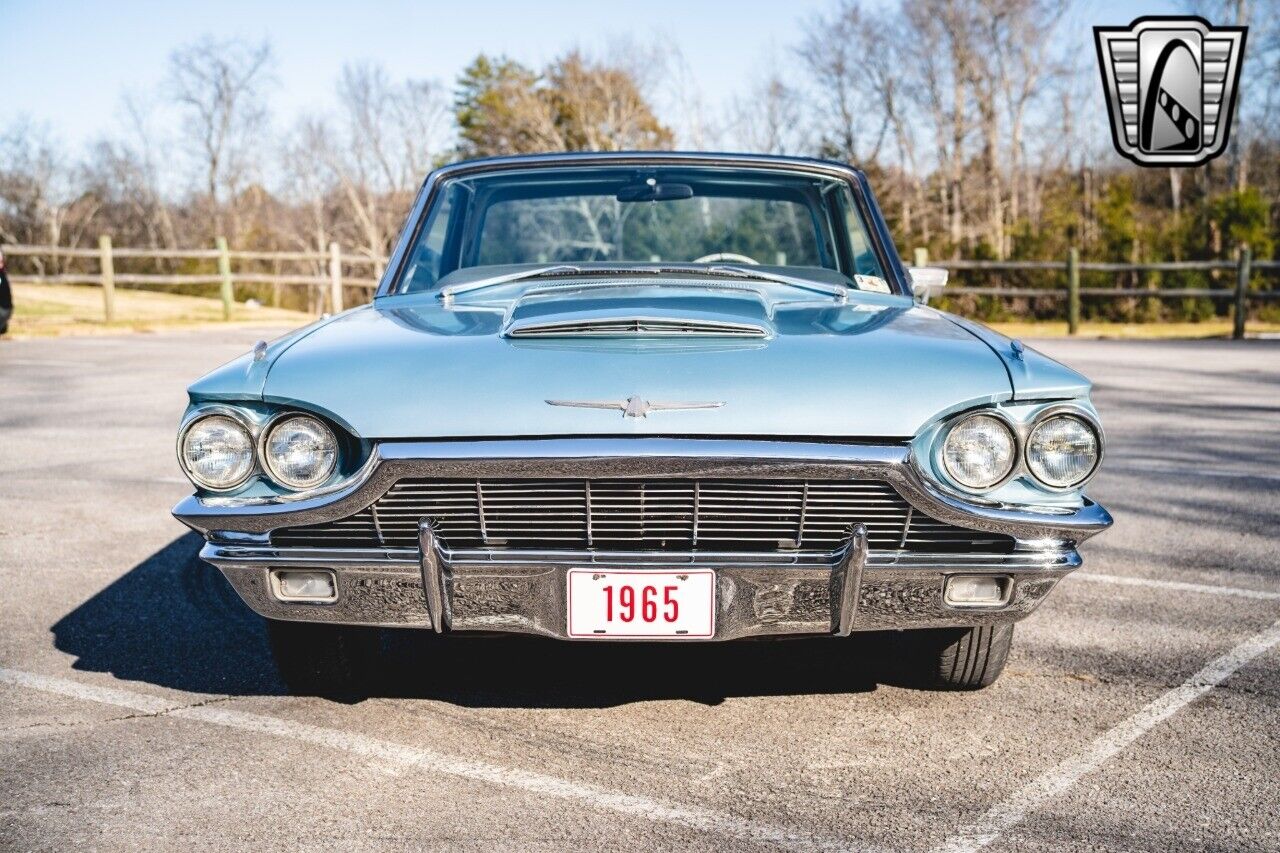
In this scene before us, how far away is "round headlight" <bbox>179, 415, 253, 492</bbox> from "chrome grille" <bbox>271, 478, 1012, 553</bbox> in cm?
31

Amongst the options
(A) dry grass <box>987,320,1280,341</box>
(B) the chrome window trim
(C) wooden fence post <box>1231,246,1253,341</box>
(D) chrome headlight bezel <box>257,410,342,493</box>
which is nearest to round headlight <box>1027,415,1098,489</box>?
(B) the chrome window trim

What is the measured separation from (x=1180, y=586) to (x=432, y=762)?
9.39ft

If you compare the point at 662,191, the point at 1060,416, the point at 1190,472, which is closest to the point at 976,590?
the point at 1060,416

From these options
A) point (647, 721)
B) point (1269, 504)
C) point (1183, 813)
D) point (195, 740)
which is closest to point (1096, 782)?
point (1183, 813)

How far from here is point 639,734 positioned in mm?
2938

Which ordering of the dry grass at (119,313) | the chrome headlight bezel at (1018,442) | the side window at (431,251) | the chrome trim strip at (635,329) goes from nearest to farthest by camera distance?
the chrome headlight bezel at (1018,442) → the chrome trim strip at (635,329) → the side window at (431,251) → the dry grass at (119,313)

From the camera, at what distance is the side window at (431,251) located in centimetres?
389

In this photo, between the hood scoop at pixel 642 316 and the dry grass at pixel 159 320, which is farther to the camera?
the dry grass at pixel 159 320

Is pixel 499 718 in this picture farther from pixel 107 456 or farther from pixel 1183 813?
pixel 107 456

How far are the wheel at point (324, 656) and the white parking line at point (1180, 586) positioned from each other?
2.66 meters

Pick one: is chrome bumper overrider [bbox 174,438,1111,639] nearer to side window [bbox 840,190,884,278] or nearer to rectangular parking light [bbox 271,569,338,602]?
rectangular parking light [bbox 271,569,338,602]

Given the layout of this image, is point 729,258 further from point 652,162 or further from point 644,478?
point 644,478

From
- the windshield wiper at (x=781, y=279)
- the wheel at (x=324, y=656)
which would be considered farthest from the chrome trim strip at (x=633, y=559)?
the windshield wiper at (x=781, y=279)
